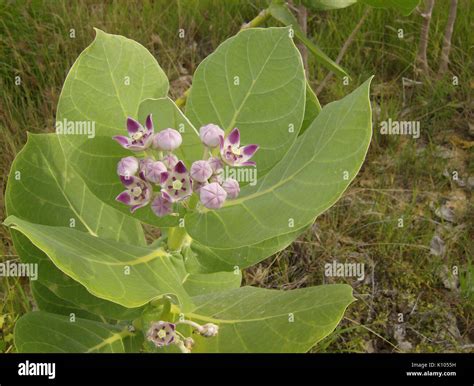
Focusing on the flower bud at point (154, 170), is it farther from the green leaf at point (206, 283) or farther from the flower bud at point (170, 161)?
the green leaf at point (206, 283)

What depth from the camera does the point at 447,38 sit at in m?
2.60

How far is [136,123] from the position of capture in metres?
1.09

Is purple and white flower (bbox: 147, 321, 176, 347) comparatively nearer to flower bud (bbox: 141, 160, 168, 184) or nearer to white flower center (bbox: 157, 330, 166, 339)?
white flower center (bbox: 157, 330, 166, 339)

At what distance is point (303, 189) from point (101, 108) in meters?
0.32

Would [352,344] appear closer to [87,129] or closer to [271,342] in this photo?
[271,342]

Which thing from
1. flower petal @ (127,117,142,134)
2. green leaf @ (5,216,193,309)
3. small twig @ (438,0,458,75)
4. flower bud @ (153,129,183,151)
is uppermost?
small twig @ (438,0,458,75)

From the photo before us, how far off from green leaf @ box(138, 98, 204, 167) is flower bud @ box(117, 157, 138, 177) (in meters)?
0.06

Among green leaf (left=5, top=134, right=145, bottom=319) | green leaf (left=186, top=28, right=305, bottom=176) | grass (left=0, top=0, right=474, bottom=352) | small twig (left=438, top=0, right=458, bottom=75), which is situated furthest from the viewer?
small twig (left=438, top=0, right=458, bottom=75)

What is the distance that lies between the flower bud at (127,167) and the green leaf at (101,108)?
0.22ft

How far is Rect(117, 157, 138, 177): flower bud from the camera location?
1097 millimetres

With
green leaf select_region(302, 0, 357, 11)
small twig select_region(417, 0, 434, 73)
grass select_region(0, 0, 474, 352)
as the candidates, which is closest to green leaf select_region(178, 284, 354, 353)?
green leaf select_region(302, 0, 357, 11)

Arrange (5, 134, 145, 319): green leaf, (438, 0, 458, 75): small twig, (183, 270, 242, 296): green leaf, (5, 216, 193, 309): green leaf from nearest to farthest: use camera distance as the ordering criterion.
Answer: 1. (5, 216, 193, 309): green leaf
2. (5, 134, 145, 319): green leaf
3. (183, 270, 242, 296): green leaf
4. (438, 0, 458, 75): small twig
